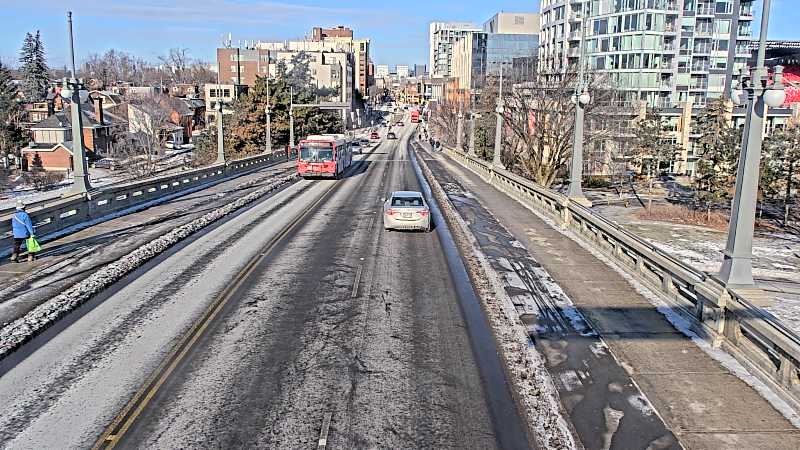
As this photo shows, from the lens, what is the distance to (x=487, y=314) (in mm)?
13898

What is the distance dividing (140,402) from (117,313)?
15.4 feet

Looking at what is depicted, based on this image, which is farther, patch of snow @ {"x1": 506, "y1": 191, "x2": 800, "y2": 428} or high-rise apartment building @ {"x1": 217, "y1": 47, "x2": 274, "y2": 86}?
high-rise apartment building @ {"x1": 217, "y1": 47, "x2": 274, "y2": 86}

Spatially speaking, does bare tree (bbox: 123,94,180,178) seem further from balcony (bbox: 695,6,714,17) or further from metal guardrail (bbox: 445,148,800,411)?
balcony (bbox: 695,6,714,17)

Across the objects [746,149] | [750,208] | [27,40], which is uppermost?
[27,40]

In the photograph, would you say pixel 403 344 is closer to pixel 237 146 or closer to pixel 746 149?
pixel 746 149

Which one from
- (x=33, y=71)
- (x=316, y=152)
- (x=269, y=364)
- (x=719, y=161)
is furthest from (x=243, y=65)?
(x=269, y=364)

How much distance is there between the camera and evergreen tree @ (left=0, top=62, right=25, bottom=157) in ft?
288

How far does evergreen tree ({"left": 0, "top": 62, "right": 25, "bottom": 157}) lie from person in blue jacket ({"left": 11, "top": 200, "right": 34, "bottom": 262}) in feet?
270

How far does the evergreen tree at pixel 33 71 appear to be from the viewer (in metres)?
142

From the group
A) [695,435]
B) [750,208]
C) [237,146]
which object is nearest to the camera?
[695,435]

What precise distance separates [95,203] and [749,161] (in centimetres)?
2234

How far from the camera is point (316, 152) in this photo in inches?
1777

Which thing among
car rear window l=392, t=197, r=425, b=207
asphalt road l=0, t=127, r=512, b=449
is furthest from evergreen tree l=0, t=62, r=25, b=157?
asphalt road l=0, t=127, r=512, b=449

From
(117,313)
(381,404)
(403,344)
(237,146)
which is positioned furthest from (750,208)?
(237,146)
